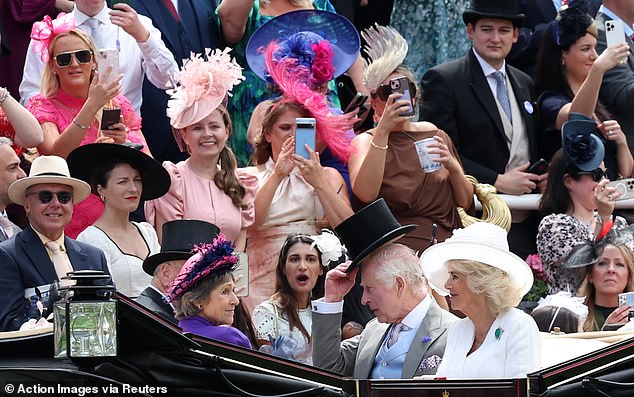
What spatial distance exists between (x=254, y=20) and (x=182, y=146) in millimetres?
1496

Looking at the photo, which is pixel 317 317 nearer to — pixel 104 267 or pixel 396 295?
pixel 396 295

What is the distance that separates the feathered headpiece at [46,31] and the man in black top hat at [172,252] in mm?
1753

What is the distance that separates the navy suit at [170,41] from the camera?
396 inches

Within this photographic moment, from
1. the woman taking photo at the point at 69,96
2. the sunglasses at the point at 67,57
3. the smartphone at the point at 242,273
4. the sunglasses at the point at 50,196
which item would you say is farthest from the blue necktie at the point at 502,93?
the sunglasses at the point at 50,196

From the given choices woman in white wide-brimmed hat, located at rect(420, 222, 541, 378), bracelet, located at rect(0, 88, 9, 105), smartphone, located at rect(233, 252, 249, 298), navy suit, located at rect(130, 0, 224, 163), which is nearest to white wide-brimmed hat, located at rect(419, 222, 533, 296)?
woman in white wide-brimmed hat, located at rect(420, 222, 541, 378)

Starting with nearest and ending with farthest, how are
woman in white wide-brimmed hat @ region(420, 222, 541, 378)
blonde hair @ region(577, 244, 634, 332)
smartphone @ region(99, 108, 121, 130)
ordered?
woman in white wide-brimmed hat @ region(420, 222, 541, 378), smartphone @ region(99, 108, 121, 130), blonde hair @ region(577, 244, 634, 332)

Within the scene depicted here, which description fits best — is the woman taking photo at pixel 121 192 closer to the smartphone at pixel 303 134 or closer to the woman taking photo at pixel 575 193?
the smartphone at pixel 303 134

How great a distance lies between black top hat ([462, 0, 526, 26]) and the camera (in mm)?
10664

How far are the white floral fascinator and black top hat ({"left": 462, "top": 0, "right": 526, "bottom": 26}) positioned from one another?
8.62 ft

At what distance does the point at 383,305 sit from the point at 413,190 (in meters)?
2.51

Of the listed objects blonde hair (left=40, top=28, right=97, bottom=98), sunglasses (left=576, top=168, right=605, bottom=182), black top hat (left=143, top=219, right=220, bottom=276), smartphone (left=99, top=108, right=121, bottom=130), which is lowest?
black top hat (left=143, top=219, right=220, bottom=276)

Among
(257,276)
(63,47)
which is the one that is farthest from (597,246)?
(63,47)

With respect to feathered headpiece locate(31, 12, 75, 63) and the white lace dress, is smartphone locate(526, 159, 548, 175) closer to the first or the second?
the white lace dress

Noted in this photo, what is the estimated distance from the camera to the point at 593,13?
11250 millimetres
